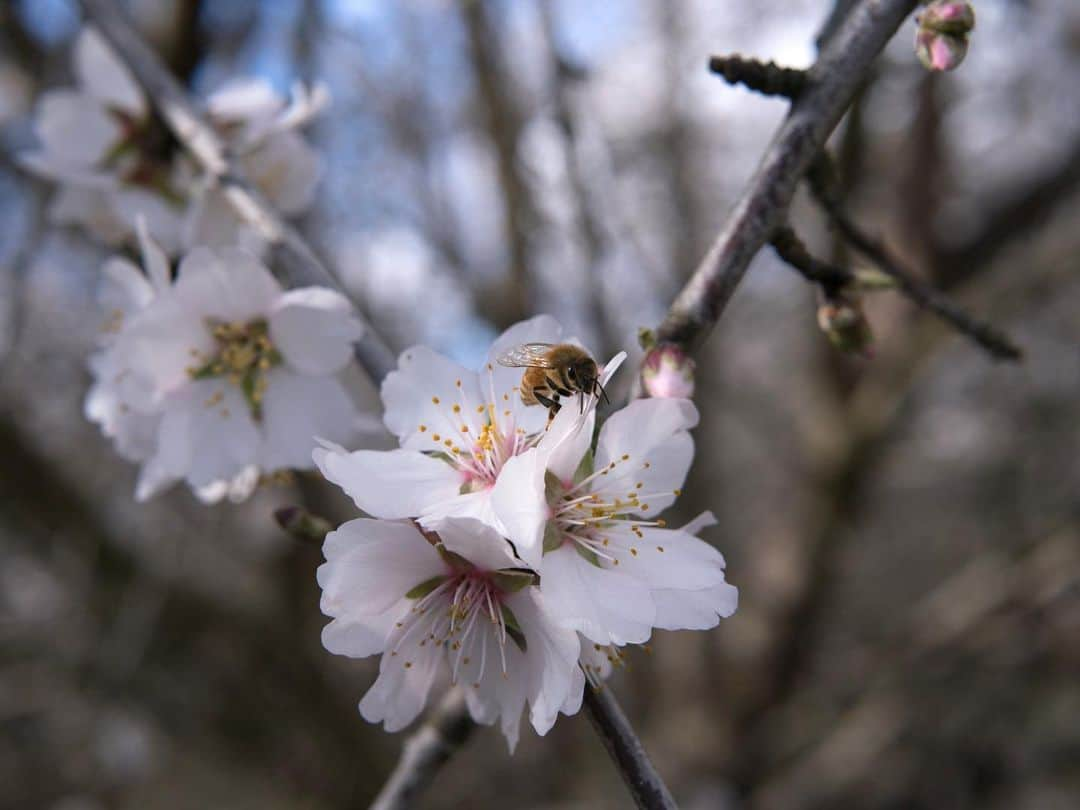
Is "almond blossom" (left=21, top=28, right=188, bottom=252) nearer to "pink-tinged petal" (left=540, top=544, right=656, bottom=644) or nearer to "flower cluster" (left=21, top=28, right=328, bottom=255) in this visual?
"flower cluster" (left=21, top=28, right=328, bottom=255)

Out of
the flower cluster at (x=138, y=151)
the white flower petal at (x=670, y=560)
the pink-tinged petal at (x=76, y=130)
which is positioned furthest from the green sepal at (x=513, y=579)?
the pink-tinged petal at (x=76, y=130)

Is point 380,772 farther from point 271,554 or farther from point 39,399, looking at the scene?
point 39,399

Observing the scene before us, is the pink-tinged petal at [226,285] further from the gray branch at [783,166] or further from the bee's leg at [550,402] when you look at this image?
the gray branch at [783,166]

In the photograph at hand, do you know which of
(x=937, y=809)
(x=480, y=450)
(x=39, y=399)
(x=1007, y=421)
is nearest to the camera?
(x=480, y=450)

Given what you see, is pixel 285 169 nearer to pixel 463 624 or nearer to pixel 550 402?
pixel 550 402

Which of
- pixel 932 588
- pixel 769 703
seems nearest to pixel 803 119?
pixel 769 703

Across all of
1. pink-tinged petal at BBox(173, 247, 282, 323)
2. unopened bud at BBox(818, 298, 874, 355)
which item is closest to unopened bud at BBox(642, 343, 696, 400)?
unopened bud at BBox(818, 298, 874, 355)
